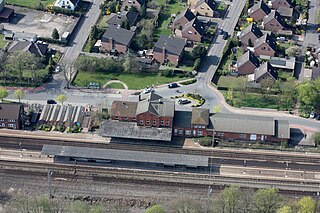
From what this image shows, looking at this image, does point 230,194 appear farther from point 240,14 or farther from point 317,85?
point 240,14

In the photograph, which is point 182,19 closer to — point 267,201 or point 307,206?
point 267,201

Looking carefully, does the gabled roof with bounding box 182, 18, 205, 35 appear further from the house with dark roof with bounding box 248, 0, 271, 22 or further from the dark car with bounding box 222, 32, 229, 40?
the house with dark roof with bounding box 248, 0, 271, 22

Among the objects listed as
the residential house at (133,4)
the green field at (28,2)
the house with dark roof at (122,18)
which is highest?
the residential house at (133,4)

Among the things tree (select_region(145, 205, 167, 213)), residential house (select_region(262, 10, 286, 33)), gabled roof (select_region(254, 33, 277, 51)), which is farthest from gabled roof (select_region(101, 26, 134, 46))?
tree (select_region(145, 205, 167, 213))

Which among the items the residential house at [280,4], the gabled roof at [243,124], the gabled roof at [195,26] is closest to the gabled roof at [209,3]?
the gabled roof at [195,26]

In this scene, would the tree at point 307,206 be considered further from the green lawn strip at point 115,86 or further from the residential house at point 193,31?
the residential house at point 193,31
